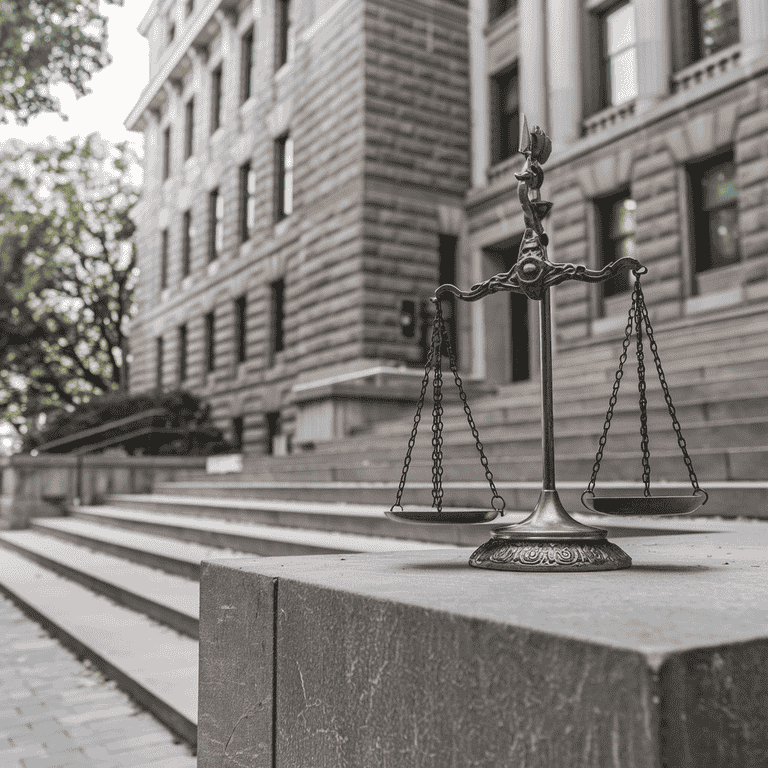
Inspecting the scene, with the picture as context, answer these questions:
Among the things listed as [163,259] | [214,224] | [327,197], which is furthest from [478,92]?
[163,259]

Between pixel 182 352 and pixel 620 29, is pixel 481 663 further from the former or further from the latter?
pixel 182 352

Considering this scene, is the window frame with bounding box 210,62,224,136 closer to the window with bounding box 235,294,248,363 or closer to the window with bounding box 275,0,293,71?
the window with bounding box 275,0,293,71

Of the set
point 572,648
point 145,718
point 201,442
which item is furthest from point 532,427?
point 201,442

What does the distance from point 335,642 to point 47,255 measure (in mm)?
28333

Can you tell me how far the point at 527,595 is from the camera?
68.2 inches

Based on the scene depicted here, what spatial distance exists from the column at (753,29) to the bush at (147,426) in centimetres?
1295

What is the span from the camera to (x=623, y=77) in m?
15.5

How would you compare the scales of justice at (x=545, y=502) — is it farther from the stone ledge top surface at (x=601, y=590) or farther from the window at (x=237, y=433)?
the window at (x=237, y=433)

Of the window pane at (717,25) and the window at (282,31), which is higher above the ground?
the window at (282,31)

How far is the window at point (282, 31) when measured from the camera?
20.7 meters

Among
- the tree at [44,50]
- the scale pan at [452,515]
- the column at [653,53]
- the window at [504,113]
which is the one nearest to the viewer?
Result: the scale pan at [452,515]

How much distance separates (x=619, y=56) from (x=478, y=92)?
11.5ft

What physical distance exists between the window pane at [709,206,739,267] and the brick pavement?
11.3m

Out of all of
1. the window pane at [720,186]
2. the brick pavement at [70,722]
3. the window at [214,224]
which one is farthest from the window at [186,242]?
the brick pavement at [70,722]
